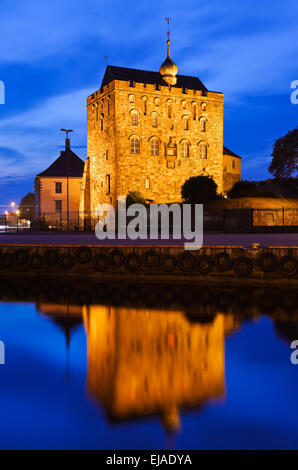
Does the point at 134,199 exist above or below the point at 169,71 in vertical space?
below

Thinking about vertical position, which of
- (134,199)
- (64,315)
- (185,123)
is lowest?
(64,315)

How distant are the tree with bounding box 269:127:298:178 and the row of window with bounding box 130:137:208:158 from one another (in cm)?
1497

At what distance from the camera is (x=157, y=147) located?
166 feet

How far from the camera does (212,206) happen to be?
38219 mm

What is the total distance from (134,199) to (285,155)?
26.9m

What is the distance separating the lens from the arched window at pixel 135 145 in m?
49.1

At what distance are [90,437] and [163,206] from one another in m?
37.8

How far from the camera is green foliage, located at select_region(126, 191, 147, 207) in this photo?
4595 cm

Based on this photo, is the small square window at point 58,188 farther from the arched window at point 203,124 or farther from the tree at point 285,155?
the tree at point 285,155

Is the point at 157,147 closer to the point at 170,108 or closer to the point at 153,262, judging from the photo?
the point at 170,108

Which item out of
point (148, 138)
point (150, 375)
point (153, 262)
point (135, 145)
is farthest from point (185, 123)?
point (150, 375)
